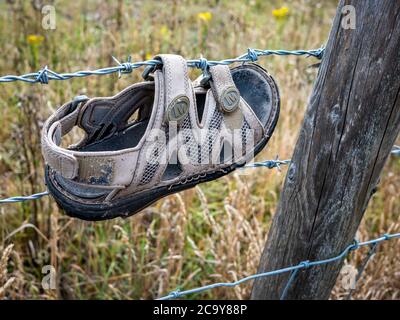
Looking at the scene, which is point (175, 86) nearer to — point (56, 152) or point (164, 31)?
point (56, 152)

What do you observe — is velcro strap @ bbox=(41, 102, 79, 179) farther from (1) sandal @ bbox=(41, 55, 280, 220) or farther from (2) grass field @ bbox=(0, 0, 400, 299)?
(2) grass field @ bbox=(0, 0, 400, 299)

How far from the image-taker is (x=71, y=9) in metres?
4.39

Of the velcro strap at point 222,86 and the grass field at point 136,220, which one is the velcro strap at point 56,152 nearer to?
the velcro strap at point 222,86

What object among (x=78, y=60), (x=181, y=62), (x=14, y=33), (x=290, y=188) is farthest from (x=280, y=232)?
(x=14, y=33)

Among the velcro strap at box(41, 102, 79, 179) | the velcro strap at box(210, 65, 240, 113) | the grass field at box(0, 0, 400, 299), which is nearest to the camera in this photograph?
the velcro strap at box(41, 102, 79, 179)

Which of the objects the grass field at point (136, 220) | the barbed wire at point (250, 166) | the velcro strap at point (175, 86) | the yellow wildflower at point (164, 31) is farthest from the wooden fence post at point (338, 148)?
the yellow wildflower at point (164, 31)

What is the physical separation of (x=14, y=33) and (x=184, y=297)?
6.72 feet

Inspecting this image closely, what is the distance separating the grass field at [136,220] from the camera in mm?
2027

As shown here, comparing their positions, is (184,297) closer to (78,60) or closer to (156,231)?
(156,231)

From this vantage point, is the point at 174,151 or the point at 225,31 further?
the point at 225,31

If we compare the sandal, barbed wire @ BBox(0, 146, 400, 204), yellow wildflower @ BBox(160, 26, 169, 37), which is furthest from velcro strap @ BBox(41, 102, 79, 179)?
yellow wildflower @ BBox(160, 26, 169, 37)

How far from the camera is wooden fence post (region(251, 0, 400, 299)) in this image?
116cm

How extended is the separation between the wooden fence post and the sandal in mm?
173

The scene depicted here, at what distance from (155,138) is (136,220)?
105 centimetres
